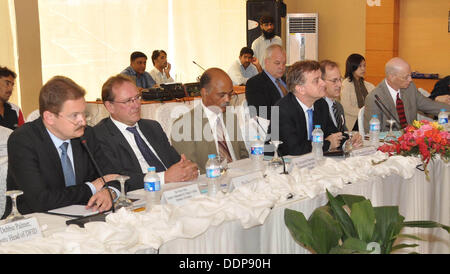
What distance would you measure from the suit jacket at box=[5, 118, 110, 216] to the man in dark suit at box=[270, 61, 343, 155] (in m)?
1.46

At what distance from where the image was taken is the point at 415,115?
462cm

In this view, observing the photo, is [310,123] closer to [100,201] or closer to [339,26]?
[100,201]

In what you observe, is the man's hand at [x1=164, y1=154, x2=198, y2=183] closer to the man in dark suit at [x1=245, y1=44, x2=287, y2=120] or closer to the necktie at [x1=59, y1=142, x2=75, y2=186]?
the necktie at [x1=59, y1=142, x2=75, y2=186]

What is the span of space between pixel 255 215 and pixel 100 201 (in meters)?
0.68

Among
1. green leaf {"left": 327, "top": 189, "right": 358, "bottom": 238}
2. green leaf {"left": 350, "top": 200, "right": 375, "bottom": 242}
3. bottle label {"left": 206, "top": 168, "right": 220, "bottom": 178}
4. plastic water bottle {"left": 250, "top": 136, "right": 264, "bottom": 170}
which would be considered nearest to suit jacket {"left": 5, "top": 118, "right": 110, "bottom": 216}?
bottle label {"left": 206, "top": 168, "right": 220, "bottom": 178}

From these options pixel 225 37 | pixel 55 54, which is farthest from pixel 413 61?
pixel 55 54

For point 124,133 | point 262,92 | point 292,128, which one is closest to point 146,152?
point 124,133

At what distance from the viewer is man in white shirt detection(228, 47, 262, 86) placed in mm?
8500

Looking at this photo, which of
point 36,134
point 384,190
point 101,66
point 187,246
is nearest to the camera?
point 187,246

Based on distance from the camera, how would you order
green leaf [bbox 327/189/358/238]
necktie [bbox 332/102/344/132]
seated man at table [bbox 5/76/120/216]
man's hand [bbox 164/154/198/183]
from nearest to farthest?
green leaf [bbox 327/189/358/238] < seated man at table [bbox 5/76/120/216] < man's hand [bbox 164/154/198/183] < necktie [bbox 332/102/344/132]

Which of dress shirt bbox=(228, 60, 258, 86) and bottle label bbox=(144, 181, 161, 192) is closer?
bottle label bbox=(144, 181, 161, 192)

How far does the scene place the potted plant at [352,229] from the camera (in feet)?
5.99
